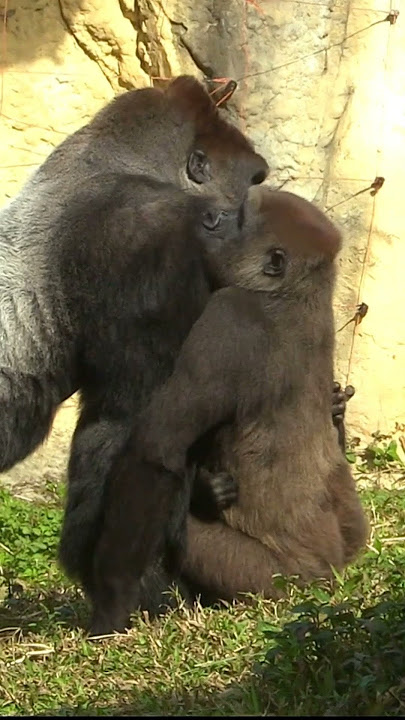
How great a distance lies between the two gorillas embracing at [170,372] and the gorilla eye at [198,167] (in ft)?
0.68

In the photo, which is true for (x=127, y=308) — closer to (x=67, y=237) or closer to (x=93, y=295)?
(x=93, y=295)

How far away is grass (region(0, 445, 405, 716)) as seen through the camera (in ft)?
9.92

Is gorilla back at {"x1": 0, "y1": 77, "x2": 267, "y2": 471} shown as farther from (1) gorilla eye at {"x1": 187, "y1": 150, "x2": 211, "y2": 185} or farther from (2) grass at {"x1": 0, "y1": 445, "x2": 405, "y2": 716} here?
(2) grass at {"x1": 0, "y1": 445, "x2": 405, "y2": 716}

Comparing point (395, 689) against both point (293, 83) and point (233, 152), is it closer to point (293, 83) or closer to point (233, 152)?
point (233, 152)

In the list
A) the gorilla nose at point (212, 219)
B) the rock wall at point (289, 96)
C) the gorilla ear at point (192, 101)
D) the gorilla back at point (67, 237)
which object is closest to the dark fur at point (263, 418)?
the gorilla nose at point (212, 219)

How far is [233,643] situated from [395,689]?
0.85 m

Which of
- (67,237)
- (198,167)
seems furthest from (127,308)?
(198,167)

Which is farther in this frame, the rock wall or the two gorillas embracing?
the rock wall

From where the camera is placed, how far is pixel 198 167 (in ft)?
15.6

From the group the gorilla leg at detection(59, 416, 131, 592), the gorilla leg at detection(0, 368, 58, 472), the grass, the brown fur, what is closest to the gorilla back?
the gorilla leg at detection(0, 368, 58, 472)

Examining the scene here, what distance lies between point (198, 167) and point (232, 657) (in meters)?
1.90

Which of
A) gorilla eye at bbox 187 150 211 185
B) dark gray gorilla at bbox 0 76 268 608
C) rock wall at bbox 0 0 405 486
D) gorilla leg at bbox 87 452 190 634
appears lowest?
gorilla leg at bbox 87 452 190 634

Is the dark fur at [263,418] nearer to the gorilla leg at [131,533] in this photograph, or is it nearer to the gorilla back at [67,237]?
the gorilla leg at [131,533]

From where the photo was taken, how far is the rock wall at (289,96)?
6.77 metres
